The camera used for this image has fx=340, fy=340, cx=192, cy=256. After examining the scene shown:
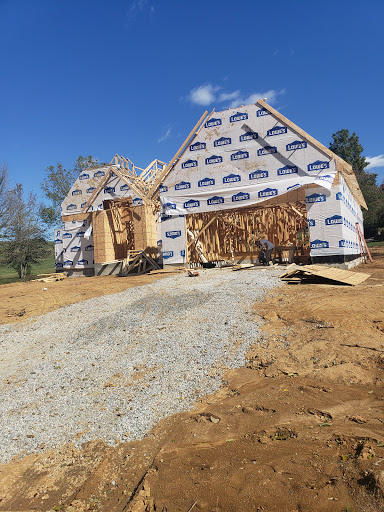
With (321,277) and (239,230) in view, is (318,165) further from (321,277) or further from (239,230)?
(321,277)

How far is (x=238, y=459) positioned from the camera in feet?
9.93

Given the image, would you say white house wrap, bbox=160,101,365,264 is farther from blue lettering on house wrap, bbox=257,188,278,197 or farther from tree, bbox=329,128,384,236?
tree, bbox=329,128,384,236

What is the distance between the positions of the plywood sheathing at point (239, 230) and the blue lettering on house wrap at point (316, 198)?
3527mm

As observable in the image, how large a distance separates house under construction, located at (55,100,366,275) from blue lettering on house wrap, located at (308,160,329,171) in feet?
0.15

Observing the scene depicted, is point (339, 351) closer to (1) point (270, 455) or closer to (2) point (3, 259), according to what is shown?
(1) point (270, 455)

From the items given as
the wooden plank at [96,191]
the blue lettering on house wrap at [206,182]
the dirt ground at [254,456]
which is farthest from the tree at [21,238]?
the dirt ground at [254,456]

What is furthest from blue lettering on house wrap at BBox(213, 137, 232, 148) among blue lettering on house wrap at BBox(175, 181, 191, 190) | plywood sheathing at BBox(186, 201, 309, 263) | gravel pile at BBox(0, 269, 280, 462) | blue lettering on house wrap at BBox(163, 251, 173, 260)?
gravel pile at BBox(0, 269, 280, 462)

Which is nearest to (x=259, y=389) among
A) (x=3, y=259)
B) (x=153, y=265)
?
(x=153, y=265)

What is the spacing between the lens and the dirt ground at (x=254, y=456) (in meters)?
2.54

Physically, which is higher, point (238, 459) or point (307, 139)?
point (307, 139)

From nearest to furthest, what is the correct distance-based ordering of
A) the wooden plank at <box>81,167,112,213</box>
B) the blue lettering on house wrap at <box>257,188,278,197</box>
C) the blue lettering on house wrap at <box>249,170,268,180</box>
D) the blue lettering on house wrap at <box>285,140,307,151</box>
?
the blue lettering on house wrap at <box>285,140,307,151</box>
the blue lettering on house wrap at <box>257,188,278,197</box>
the blue lettering on house wrap at <box>249,170,268,180</box>
the wooden plank at <box>81,167,112,213</box>

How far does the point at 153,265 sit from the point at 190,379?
14771mm

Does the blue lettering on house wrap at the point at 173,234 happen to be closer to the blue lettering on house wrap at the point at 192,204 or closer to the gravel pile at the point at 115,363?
the blue lettering on house wrap at the point at 192,204

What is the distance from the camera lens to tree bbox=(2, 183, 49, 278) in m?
30.3
